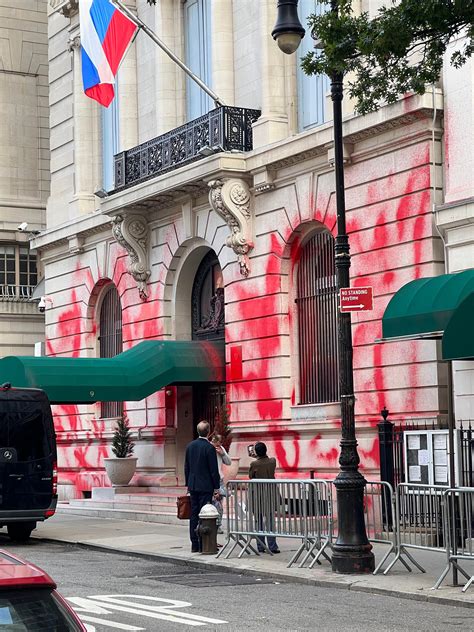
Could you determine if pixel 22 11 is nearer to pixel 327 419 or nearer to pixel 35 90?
pixel 35 90

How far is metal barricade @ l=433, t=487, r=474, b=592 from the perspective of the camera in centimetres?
1354

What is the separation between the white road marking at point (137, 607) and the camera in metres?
11.9

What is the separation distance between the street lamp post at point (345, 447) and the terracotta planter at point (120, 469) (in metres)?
13.8

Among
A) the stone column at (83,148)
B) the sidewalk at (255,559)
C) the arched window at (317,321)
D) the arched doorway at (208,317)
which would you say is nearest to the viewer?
the sidewalk at (255,559)

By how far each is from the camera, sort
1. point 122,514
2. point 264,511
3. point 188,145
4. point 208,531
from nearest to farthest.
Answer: point 264,511
point 208,531
point 122,514
point 188,145

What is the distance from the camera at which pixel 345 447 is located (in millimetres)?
15586

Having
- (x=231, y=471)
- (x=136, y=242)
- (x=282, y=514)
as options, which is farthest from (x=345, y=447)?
(x=136, y=242)

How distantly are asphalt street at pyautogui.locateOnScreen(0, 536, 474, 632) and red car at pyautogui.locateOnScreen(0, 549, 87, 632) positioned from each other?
6.71 meters

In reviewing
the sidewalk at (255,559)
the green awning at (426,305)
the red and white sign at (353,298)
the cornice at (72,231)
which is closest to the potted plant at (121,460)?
the sidewalk at (255,559)

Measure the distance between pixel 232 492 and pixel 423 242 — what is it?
19.5ft

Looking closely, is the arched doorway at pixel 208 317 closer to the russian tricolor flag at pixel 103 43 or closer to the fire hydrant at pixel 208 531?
the russian tricolor flag at pixel 103 43

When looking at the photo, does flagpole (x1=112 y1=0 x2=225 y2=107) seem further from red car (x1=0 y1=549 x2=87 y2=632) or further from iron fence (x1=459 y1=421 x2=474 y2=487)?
red car (x1=0 y1=549 x2=87 y2=632)

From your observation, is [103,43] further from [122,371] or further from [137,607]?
[137,607]

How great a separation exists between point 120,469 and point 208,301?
4475 mm
